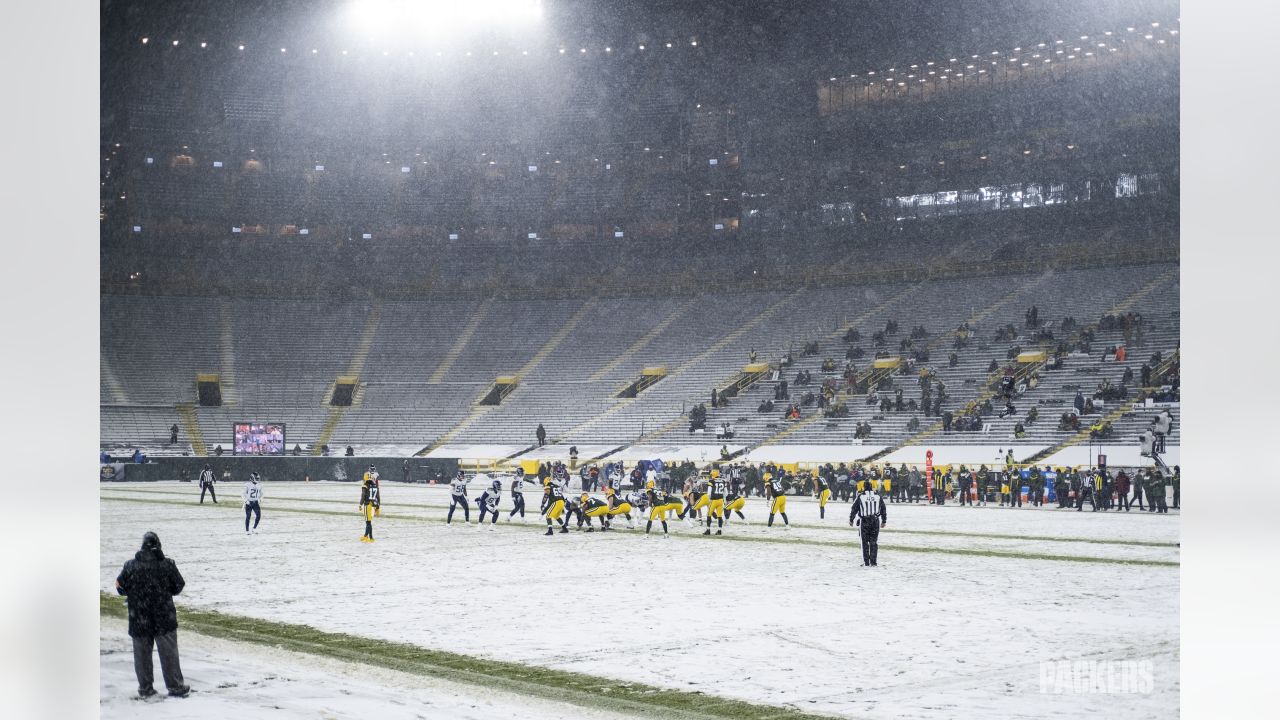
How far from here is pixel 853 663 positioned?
935 centimetres

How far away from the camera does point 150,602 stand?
7.63m

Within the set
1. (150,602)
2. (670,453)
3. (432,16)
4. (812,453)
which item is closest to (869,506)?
(150,602)

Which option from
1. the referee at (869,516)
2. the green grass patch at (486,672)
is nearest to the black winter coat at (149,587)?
the green grass patch at (486,672)

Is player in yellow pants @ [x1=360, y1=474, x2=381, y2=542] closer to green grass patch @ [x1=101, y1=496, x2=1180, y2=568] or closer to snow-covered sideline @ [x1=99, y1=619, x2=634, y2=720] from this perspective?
green grass patch @ [x1=101, y1=496, x2=1180, y2=568]

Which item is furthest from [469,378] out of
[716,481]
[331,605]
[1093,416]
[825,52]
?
[331,605]

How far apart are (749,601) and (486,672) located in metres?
4.12

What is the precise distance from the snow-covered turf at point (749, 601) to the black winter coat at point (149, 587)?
0.57 metres

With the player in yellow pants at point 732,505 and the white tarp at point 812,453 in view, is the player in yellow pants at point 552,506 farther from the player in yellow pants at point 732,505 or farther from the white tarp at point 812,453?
the white tarp at point 812,453

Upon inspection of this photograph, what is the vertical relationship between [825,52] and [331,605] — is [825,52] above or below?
above
